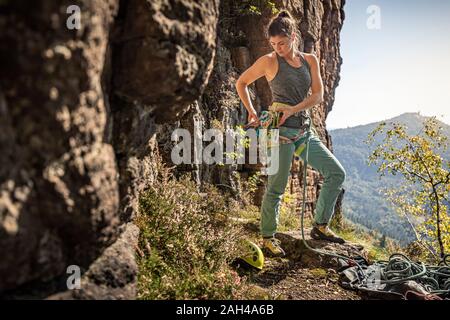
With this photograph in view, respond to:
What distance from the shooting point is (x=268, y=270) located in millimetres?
A: 4207

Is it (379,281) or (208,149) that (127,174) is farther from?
(208,149)

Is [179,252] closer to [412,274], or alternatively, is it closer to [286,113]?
[286,113]

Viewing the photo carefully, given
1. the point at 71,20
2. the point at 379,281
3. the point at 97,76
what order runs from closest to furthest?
the point at 71,20 < the point at 97,76 < the point at 379,281

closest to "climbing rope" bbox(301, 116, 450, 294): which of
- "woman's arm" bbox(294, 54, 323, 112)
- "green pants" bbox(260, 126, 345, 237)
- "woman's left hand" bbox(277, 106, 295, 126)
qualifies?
"green pants" bbox(260, 126, 345, 237)

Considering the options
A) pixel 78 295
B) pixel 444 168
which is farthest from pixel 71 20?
pixel 444 168

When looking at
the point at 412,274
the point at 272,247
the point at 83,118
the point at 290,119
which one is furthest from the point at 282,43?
the point at 412,274

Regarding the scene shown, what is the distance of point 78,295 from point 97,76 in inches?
53.4

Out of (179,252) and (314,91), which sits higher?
(314,91)

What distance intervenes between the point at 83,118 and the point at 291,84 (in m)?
3.28

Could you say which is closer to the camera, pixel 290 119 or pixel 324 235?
pixel 290 119

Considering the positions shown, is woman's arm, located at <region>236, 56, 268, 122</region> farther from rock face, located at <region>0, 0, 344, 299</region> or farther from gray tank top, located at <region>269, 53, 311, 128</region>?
rock face, located at <region>0, 0, 344, 299</region>

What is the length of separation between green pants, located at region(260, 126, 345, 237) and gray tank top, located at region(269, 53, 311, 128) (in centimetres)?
19

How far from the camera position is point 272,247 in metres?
4.58

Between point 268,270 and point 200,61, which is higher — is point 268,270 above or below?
below
